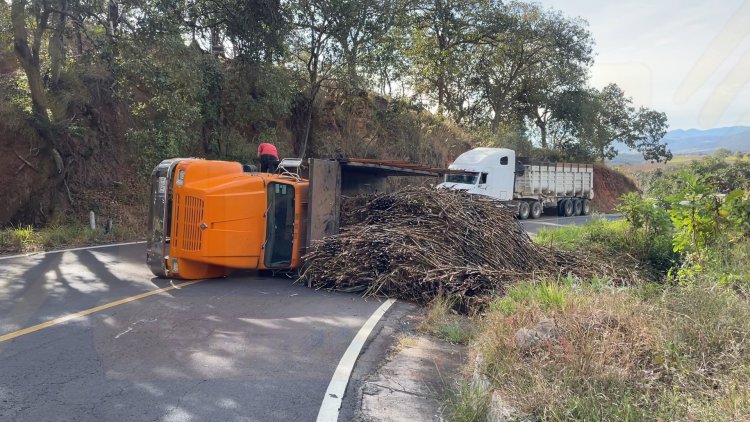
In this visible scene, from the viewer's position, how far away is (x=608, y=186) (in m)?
49.7

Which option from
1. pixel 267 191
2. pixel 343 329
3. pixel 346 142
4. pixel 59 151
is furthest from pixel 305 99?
pixel 343 329

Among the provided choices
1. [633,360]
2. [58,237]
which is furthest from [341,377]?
[58,237]

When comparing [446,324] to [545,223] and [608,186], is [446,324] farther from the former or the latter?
[608,186]

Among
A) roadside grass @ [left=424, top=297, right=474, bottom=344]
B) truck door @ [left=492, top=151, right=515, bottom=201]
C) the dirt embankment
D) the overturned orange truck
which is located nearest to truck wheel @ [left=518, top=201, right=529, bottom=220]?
truck door @ [left=492, top=151, right=515, bottom=201]

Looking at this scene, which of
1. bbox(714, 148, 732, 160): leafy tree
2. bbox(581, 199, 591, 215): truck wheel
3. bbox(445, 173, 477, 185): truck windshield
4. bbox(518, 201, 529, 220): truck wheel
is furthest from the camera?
bbox(581, 199, 591, 215): truck wheel

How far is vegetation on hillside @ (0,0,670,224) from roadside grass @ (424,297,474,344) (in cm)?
1076

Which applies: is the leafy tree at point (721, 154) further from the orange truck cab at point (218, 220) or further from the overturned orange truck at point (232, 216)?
the orange truck cab at point (218, 220)

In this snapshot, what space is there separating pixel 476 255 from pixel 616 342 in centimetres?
545

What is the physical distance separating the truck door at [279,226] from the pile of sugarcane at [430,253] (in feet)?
1.57

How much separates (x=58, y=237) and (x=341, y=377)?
1167 cm

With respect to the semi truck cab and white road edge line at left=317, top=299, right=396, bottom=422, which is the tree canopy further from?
white road edge line at left=317, top=299, right=396, bottom=422

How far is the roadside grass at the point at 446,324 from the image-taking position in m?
7.22

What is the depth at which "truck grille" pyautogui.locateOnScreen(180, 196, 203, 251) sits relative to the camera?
9484mm

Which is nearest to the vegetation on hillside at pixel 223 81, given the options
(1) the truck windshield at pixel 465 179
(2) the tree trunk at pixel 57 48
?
(2) the tree trunk at pixel 57 48
